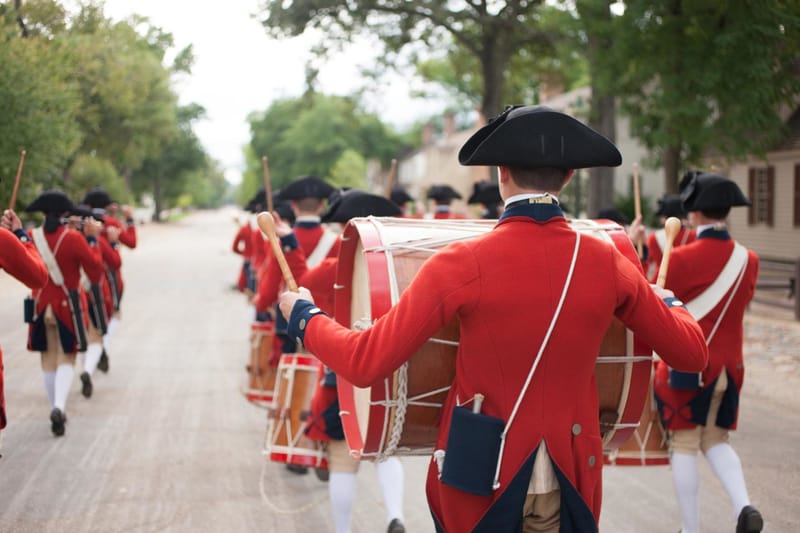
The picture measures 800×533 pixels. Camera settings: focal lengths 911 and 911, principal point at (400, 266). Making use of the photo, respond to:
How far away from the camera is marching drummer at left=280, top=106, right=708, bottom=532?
266 centimetres

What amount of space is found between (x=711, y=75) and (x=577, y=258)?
9000mm

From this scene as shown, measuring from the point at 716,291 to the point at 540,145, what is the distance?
2500 millimetres

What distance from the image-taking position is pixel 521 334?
2678 millimetres

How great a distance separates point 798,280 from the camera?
46.7 ft

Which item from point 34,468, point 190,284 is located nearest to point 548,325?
point 34,468

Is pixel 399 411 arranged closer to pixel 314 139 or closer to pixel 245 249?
pixel 245 249

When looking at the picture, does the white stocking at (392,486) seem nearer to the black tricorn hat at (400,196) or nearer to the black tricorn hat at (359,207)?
the black tricorn hat at (359,207)

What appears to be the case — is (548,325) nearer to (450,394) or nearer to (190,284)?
(450,394)

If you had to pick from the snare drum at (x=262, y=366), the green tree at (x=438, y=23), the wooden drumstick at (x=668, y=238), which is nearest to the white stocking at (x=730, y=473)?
the wooden drumstick at (x=668, y=238)

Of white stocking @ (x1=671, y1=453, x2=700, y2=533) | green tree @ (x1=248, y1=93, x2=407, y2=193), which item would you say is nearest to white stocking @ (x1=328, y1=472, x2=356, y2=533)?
white stocking @ (x1=671, y1=453, x2=700, y2=533)

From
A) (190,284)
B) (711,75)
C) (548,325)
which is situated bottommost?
(190,284)

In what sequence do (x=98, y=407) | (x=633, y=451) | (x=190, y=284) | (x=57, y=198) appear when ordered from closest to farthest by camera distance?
(x=633, y=451), (x=57, y=198), (x=98, y=407), (x=190, y=284)

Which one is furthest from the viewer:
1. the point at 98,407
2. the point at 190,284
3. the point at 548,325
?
the point at 190,284

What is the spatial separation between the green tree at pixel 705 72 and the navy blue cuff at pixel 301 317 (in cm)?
808
